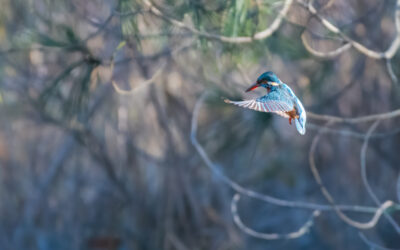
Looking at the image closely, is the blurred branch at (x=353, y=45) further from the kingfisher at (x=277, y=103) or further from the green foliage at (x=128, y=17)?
the kingfisher at (x=277, y=103)

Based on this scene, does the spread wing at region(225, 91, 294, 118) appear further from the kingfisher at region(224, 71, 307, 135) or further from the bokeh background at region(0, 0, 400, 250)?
the bokeh background at region(0, 0, 400, 250)

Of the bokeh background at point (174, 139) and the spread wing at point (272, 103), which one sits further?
the bokeh background at point (174, 139)

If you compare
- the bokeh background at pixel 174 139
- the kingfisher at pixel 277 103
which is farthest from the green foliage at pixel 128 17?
the kingfisher at pixel 277 103

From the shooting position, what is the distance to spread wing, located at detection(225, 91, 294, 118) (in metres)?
0.44

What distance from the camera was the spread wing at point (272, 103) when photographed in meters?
0.44

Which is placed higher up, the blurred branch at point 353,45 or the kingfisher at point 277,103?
the blurred branch at point 353,45

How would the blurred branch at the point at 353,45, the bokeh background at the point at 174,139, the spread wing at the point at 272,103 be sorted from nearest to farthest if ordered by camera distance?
1. the spread wing at the point at 272,103
2. the blurred branch at the point at 353,45
3. the bokeh background at the point at 174,139

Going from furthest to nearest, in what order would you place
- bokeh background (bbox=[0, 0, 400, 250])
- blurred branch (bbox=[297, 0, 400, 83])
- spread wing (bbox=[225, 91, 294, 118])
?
1. bokeh background (bbox=[0, 0, 400, 250])
2. blurred branch (bbox=[297, 0, 400, 83])
3. spread wing (bbox=[225, 91, 294, 118])

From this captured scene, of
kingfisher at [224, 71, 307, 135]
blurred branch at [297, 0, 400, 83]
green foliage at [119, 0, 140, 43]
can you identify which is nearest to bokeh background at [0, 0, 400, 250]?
blurred branch at [297, 0, 400, 83]

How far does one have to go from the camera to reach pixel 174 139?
2.80 meters

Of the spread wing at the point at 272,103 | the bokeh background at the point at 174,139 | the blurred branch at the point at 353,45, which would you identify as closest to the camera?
the spread wing at the point at 272,103

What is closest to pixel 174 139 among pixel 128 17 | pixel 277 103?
pixel 128 17

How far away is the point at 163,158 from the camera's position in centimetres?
289

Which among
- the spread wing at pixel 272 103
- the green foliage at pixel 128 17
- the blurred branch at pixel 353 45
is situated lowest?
the spread wing at pixel 272 103
